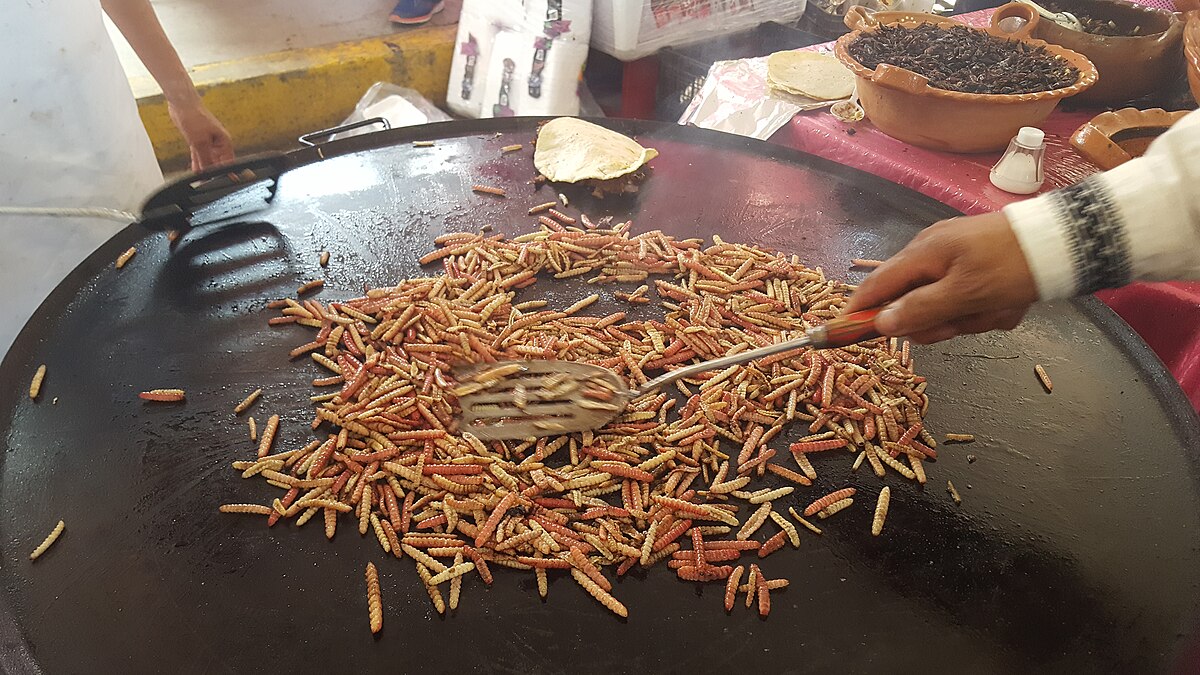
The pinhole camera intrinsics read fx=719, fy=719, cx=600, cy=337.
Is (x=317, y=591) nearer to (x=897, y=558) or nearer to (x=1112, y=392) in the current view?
(x=897, y=558)

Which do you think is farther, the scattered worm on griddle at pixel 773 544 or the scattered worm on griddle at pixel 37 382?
the scattered worm on griddle at pixel 37 382

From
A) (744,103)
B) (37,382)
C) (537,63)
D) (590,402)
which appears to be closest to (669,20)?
(537,63)

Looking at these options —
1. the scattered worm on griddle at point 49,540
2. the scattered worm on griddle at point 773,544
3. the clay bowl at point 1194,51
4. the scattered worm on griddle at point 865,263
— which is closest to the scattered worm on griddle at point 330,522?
the scattered worm on griddle at point 49,540

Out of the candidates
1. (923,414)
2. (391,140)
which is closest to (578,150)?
(391,140)

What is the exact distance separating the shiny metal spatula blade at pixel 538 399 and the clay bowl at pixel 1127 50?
290cm

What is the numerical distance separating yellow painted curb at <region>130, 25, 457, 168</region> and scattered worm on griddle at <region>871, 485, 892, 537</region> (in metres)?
5.08

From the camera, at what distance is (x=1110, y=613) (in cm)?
155

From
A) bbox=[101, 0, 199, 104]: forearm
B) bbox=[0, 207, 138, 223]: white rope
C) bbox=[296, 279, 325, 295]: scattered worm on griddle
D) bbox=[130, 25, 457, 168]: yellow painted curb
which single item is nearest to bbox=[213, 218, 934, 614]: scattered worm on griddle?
bbox=[296, 279, 325, 295]: scattered worm on griddle

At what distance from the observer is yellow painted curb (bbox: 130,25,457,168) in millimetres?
5039

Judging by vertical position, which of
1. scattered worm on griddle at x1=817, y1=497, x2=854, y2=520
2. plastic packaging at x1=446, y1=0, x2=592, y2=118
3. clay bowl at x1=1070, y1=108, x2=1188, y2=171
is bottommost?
plastic packaging at x1=446, y1=0, x2=592, y2=118

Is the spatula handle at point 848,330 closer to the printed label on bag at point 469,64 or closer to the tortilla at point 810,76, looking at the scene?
the tortilla at point 810,76

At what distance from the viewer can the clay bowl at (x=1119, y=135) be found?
2812 mm

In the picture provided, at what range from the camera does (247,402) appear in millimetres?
1917

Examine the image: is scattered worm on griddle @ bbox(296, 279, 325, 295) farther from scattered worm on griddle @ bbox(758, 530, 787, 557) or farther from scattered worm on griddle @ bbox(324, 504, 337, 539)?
scattered worm on griddle @ bbox(758, 530, 787, 557)
